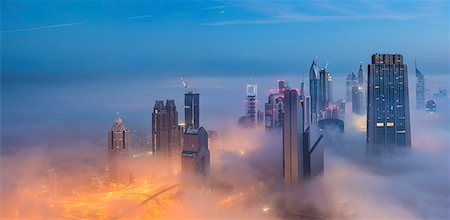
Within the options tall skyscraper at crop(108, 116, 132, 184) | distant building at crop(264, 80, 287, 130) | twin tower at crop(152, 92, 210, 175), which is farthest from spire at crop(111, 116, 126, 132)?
distant building at crop(264, 80, 287, 130)

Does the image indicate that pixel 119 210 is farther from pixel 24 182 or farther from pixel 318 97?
pixel 318 97

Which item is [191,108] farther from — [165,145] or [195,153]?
[195,153]

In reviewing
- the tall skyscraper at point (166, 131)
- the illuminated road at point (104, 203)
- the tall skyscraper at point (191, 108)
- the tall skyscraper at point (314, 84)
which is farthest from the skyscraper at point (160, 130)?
the tall skyscraper at point (314, 84)

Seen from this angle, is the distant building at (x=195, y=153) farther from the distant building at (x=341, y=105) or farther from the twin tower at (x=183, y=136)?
the distant building at (x=341, y=105)

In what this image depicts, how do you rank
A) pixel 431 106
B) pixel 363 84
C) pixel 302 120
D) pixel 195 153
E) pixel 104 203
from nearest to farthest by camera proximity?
1. pixel 104 203
2. pixel 302 120
3. pixel 195 153
4. pixel 431 106
5. pixel 363 84

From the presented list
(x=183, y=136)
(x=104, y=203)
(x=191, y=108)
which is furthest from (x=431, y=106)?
(x=104, y=203)

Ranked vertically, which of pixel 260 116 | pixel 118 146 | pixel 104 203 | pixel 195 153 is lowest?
pixel 104 203

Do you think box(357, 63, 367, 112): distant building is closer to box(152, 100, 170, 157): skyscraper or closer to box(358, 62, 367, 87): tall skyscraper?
box(358, 62, 367, 87): tall skyscraper
